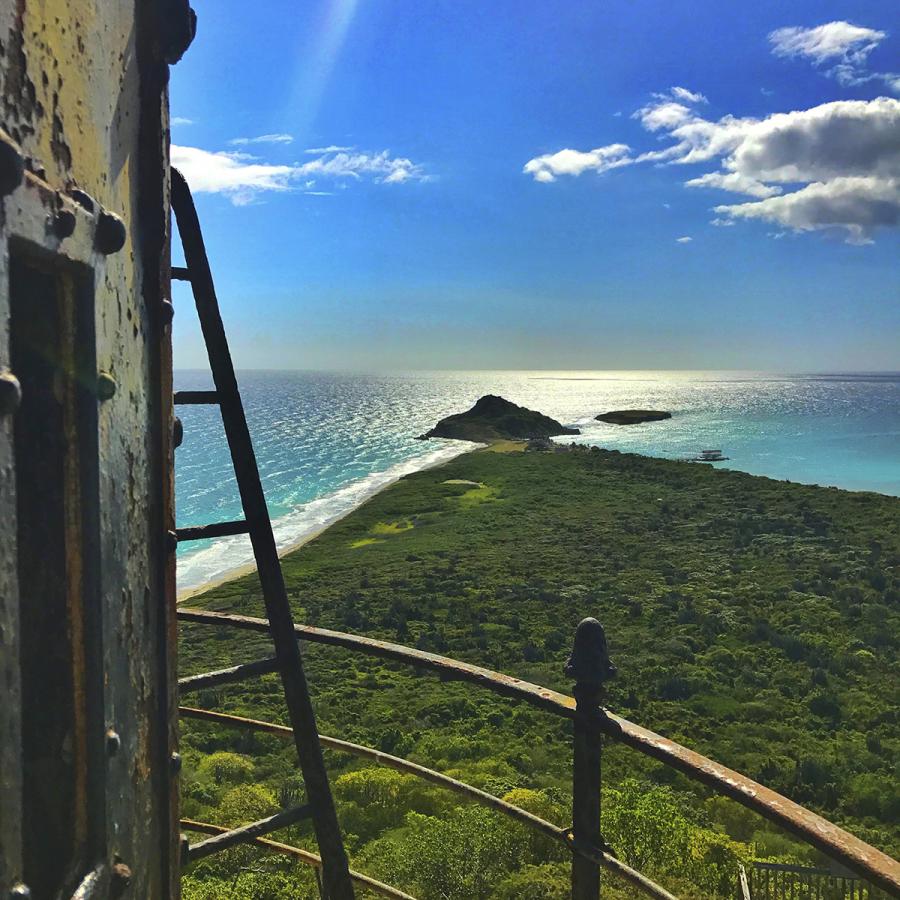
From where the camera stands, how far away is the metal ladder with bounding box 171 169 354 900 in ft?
8.67

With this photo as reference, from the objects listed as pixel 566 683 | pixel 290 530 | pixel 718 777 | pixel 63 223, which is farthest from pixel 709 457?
pixel 63 223

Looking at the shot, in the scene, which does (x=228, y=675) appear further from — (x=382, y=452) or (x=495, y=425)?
(x=495, y=425)

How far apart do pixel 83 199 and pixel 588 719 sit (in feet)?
6.38

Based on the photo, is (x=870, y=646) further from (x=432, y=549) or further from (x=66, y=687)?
(x=66, y=687)

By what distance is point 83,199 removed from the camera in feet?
5.13

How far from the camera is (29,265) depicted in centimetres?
147

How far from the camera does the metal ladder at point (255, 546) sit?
2643 millimetres

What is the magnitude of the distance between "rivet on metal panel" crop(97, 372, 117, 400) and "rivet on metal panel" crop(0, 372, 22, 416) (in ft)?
1.44

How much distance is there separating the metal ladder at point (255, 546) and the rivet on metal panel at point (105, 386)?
2.99 feet

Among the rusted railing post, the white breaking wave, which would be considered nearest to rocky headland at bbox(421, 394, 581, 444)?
the white breaking wave

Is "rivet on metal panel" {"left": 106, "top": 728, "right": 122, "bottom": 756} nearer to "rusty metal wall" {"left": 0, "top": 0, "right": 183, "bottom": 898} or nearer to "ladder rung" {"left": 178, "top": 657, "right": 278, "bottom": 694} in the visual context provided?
"rusty metal wall" {"left": 0, "top": 0, "right": 183, "bottom": 898}

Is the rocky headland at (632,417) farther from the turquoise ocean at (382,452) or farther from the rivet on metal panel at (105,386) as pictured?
the rivet on metal panel at (105,386)

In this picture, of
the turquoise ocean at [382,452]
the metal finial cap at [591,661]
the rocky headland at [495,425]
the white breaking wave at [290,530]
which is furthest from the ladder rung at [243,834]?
the rocky headland at [495,425]

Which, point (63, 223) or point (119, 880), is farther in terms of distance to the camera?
point (119, 880)
